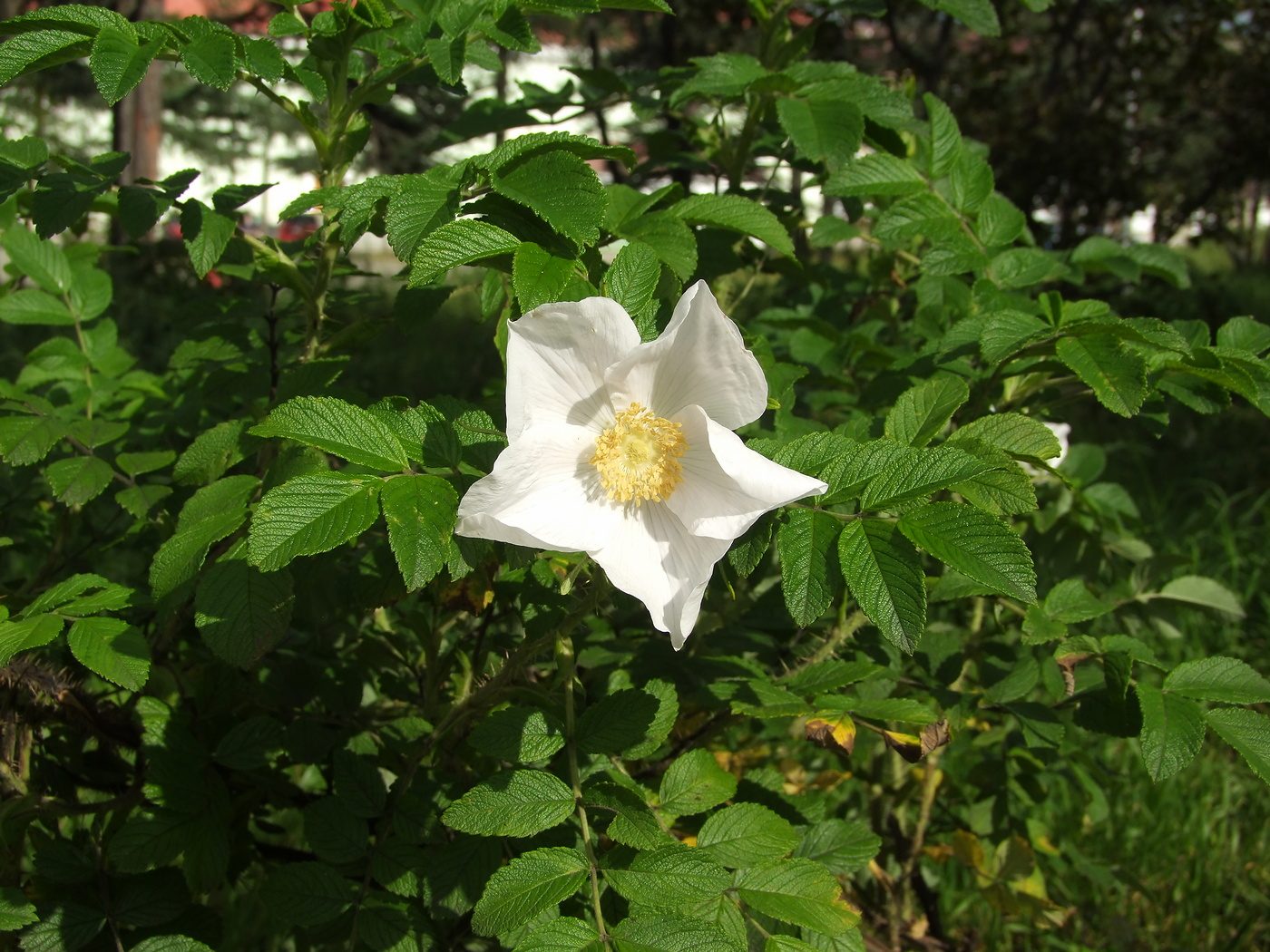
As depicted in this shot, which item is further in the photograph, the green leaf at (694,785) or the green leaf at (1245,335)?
the green leaf at (1245,335)

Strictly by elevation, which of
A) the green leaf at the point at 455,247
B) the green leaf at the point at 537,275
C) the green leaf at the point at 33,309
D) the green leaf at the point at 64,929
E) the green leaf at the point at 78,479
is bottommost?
the green leaf at the point at 64,929

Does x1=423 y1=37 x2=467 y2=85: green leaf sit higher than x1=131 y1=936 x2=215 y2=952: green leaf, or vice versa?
x1=423 y1=37 x2=467 y2=85: green leaf

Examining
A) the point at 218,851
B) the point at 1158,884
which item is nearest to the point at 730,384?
the point at 218,851

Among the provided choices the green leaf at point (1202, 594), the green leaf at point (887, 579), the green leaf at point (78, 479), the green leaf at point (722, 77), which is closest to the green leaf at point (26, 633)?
the green leaf at point (78, 479)

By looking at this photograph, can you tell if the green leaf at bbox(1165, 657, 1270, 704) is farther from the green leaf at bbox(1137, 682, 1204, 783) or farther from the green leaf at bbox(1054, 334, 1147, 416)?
the green leaf at bbox(1054, 334, 1147, 416)

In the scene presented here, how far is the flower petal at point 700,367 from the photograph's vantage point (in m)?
1.07

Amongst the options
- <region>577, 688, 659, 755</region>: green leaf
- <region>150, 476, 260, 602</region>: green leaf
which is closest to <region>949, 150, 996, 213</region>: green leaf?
<region>577, 688, 659, 755</region>: green leaf

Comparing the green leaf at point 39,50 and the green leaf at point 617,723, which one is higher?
the green leaf at point 39,50

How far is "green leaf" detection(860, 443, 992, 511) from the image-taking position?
1108 mm

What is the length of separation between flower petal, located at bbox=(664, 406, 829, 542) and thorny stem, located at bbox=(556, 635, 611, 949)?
0.23 metres

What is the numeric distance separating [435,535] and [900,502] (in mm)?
519

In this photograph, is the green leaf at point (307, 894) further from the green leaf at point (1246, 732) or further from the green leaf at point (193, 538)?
the green leaf at point (1246, 732)

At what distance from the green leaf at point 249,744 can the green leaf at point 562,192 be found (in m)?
0.88

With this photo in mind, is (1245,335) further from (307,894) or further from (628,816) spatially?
(307,894)
